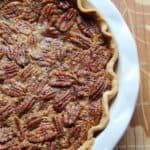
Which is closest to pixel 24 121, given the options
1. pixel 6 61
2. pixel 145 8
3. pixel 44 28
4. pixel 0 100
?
pixel 0 100

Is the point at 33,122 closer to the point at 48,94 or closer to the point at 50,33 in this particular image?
the point at 48,94

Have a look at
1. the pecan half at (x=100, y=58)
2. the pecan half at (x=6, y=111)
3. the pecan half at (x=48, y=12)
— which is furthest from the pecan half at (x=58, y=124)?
the pecan half at (x=48, y=12)

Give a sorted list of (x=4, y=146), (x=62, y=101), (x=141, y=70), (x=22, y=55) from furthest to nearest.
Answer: (x=141, y=70), (x=22, y=55), (x=62, y=101), (x=4, y=146)

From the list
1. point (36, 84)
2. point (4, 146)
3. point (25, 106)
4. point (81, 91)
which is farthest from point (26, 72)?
point (4, 146)

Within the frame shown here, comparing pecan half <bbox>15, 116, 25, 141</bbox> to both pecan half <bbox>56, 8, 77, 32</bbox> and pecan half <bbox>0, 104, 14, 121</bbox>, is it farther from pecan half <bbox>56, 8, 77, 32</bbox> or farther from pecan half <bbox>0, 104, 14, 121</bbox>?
pecan half <bbox>56, 8, 77, 32</bbox>

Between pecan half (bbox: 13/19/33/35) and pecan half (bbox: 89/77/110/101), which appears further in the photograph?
pecan half (bbox: 13/19/33/35)

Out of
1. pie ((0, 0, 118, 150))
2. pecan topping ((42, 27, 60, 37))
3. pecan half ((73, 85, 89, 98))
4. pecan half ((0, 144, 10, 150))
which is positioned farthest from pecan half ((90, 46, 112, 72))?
pecan half ((0, 144, 10, 150))

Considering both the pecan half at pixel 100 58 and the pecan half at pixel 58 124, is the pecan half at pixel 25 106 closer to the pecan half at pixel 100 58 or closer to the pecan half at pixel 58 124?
the pecan half at pixel 58 124
